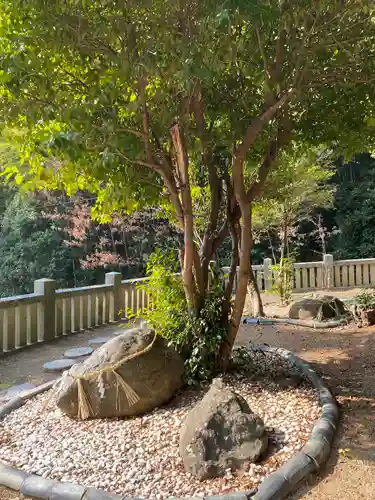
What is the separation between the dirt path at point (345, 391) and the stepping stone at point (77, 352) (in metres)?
2.02

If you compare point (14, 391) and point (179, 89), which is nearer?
point (179, 89)

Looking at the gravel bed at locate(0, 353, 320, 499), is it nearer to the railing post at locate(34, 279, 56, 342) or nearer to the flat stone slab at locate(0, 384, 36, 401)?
the flat stone slab at locate(0, 384, 36, 401)

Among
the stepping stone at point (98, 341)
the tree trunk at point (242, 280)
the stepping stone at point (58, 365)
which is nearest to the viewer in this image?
the tree trunk at point (242, 280)

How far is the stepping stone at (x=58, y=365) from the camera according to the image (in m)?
5.08

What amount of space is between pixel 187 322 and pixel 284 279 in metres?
5.74

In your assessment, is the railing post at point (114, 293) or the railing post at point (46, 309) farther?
the railing post at point (114, 293)

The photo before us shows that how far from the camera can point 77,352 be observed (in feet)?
19.0

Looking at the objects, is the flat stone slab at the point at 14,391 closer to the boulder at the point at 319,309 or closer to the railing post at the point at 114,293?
the railing post at the point at 114,293

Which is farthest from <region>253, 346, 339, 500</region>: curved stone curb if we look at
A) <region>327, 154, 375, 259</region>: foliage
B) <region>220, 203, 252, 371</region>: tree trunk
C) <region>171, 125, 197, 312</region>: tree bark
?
<region>327, 154, 375, 259</region>: foliage

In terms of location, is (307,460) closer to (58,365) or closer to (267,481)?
(267,481)

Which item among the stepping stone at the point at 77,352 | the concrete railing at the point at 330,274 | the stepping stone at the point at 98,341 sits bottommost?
the stepping stone at the point at 77,352

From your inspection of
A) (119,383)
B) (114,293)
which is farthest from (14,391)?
(114,293)

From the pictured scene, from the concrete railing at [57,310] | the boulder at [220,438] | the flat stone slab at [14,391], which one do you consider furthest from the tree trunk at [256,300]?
the boulder at [220,438]

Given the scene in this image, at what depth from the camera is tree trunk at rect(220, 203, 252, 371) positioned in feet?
12.9
